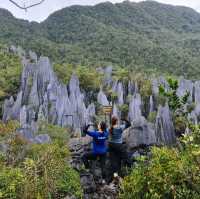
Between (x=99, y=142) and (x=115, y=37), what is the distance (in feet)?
221

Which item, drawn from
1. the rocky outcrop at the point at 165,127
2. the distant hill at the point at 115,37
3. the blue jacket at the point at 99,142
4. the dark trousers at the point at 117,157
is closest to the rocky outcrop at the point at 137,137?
the dark trousers at the point at 117,157

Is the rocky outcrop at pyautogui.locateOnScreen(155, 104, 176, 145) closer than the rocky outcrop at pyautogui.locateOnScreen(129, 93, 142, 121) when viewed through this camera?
Yes

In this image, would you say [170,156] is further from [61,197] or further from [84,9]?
[84,9]

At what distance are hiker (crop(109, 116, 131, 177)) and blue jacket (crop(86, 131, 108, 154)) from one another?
179 millimetres

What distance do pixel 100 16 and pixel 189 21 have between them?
30.8 metres

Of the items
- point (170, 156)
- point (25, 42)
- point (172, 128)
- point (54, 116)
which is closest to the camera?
point (170, 156)

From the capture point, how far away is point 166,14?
115 meters

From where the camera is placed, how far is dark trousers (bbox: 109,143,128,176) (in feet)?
29.0

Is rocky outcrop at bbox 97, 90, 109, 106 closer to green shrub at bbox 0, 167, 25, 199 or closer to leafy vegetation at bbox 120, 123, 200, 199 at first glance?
green shrub at bbox 0, 167, 25, 199

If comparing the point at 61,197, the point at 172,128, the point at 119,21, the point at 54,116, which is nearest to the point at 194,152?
the point at 61,197

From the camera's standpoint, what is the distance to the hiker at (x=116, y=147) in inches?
339

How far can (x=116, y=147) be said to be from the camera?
879cm

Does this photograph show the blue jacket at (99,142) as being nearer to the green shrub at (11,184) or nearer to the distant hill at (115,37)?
the green shrub at (11,184)

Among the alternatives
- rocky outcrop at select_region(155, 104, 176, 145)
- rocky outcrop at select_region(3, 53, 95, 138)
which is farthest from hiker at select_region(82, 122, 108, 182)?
rocky outcrop at select_region(3, 53, 95, 138)
